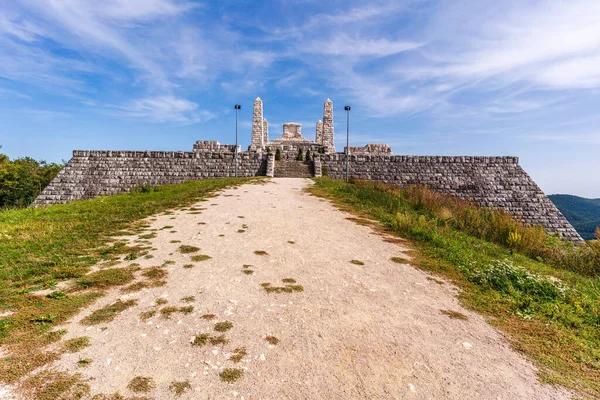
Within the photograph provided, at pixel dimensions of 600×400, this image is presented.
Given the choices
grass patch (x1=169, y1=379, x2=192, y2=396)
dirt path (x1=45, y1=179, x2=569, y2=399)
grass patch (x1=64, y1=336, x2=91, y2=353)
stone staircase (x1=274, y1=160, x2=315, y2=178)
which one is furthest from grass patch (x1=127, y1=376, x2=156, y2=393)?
stone staircase (x1=274, y1=160, x2=315, y2=178)

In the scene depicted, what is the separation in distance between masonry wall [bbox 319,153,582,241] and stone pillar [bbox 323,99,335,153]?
9.42 m

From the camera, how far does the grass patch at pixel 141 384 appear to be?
8.98 feet

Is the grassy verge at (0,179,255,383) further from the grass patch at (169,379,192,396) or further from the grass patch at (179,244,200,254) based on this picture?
the grass patch at (169,379,192,396)

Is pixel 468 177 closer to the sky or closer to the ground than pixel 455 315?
closer to the sky

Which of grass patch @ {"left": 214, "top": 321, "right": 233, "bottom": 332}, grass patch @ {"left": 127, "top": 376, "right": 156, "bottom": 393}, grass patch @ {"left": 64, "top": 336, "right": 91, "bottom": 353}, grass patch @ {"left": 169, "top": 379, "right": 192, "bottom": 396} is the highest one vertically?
grass patch @ {"left": 64, "top": 336, "right": 91, "bottom": 353}

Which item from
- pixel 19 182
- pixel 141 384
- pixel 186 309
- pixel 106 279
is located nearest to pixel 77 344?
pixel 141 384

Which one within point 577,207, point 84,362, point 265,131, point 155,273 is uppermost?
point 265,131

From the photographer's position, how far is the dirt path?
2.90 metres

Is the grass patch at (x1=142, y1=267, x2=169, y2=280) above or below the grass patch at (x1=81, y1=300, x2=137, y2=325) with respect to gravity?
above

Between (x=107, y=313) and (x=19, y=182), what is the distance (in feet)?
115

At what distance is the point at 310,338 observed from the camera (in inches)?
142

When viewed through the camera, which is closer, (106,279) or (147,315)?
(147,315)

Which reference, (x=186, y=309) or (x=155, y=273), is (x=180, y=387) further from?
(x=155, y=273)

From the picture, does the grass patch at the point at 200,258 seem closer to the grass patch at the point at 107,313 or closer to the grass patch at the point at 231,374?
the grass patch at the point at 107,313
